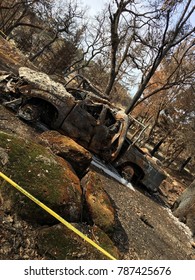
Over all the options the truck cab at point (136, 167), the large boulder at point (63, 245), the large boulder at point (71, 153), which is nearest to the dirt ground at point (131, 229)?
the large boulder at point (63, 245)

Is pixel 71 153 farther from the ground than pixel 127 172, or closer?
farther from the ground

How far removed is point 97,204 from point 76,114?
139 inches

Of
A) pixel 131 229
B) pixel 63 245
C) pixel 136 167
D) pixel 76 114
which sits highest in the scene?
pixel 76 114

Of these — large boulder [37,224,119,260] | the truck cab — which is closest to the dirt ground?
large boulder [37,224,119,260]

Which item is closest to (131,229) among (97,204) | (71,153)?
(97,204)

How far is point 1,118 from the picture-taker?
7340 mm

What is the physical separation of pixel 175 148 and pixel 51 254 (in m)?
25.3

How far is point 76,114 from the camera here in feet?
26.5

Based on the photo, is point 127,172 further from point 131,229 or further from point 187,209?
point 131,229

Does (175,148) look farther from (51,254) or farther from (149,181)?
(51,254)

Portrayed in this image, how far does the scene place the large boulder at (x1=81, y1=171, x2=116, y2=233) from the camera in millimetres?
4996

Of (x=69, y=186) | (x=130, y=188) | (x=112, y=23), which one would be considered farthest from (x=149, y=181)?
(x=112, y=23)
